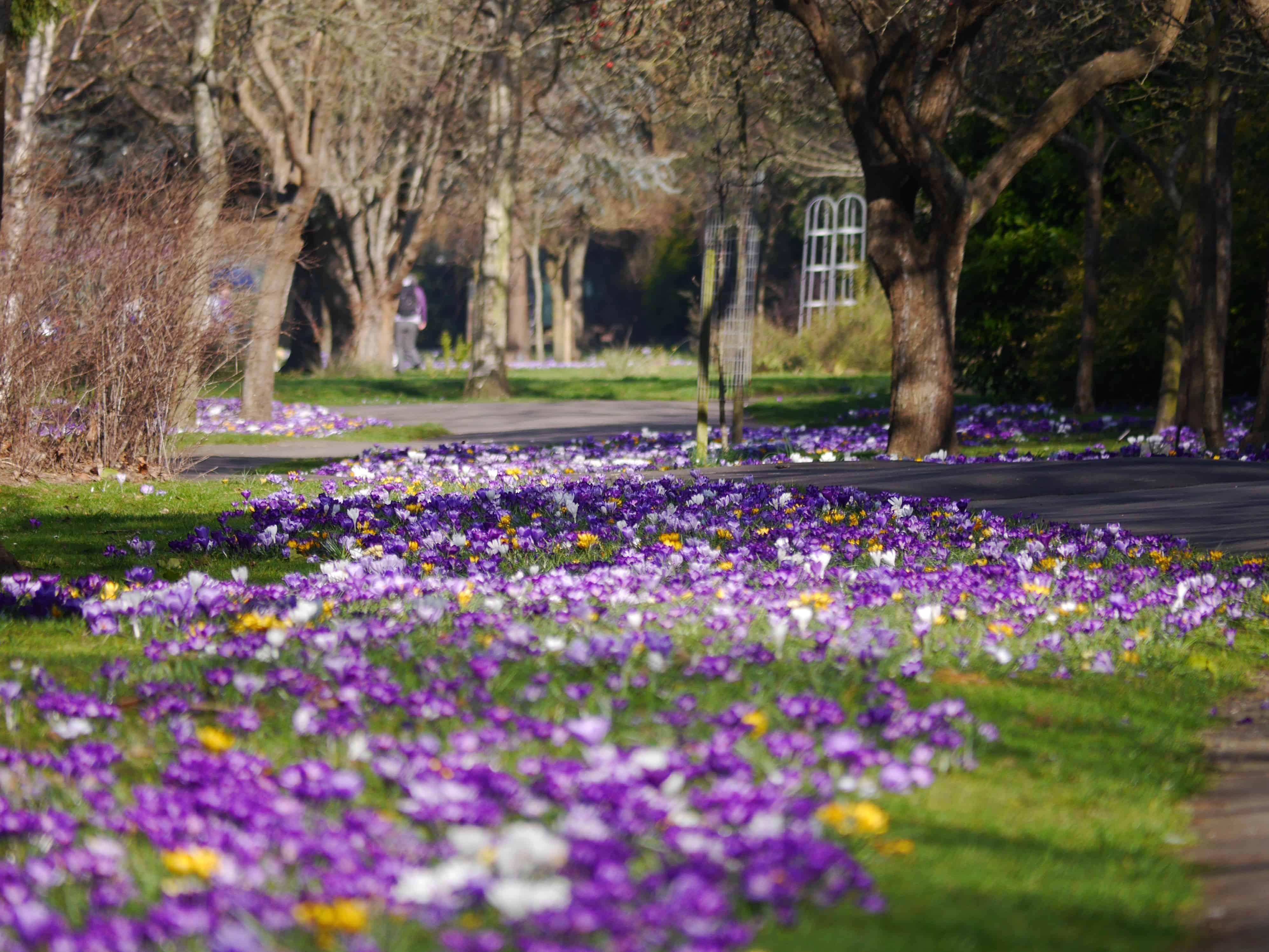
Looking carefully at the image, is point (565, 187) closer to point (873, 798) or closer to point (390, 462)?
point (390, 462)

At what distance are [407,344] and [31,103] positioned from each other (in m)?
22.9

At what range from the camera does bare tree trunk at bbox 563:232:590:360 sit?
5134 cm

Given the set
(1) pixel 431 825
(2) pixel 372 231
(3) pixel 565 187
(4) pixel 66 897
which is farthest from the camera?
(3) pixel 565 187

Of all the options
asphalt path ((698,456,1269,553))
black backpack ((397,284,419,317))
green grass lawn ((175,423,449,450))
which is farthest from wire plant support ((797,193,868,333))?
asphalt path ((698,456,1269,553))

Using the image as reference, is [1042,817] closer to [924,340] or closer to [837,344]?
[924,340]

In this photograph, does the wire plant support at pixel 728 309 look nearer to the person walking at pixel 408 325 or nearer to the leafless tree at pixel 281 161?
the leafless tree at pixel 281 161

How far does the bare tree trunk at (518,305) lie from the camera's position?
43.7 meters

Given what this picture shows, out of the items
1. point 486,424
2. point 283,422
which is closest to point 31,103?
point 283,422

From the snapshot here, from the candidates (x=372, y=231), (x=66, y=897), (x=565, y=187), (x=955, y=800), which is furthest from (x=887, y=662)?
(x=565, y=187)

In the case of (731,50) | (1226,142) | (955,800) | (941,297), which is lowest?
(955,800)

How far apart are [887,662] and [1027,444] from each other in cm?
1155

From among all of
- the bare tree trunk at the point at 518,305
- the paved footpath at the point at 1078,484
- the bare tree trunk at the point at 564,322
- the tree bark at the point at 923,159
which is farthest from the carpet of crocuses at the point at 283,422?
the bare tree trunk at the point at 564,322

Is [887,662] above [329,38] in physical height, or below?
below

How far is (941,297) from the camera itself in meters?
13.4
